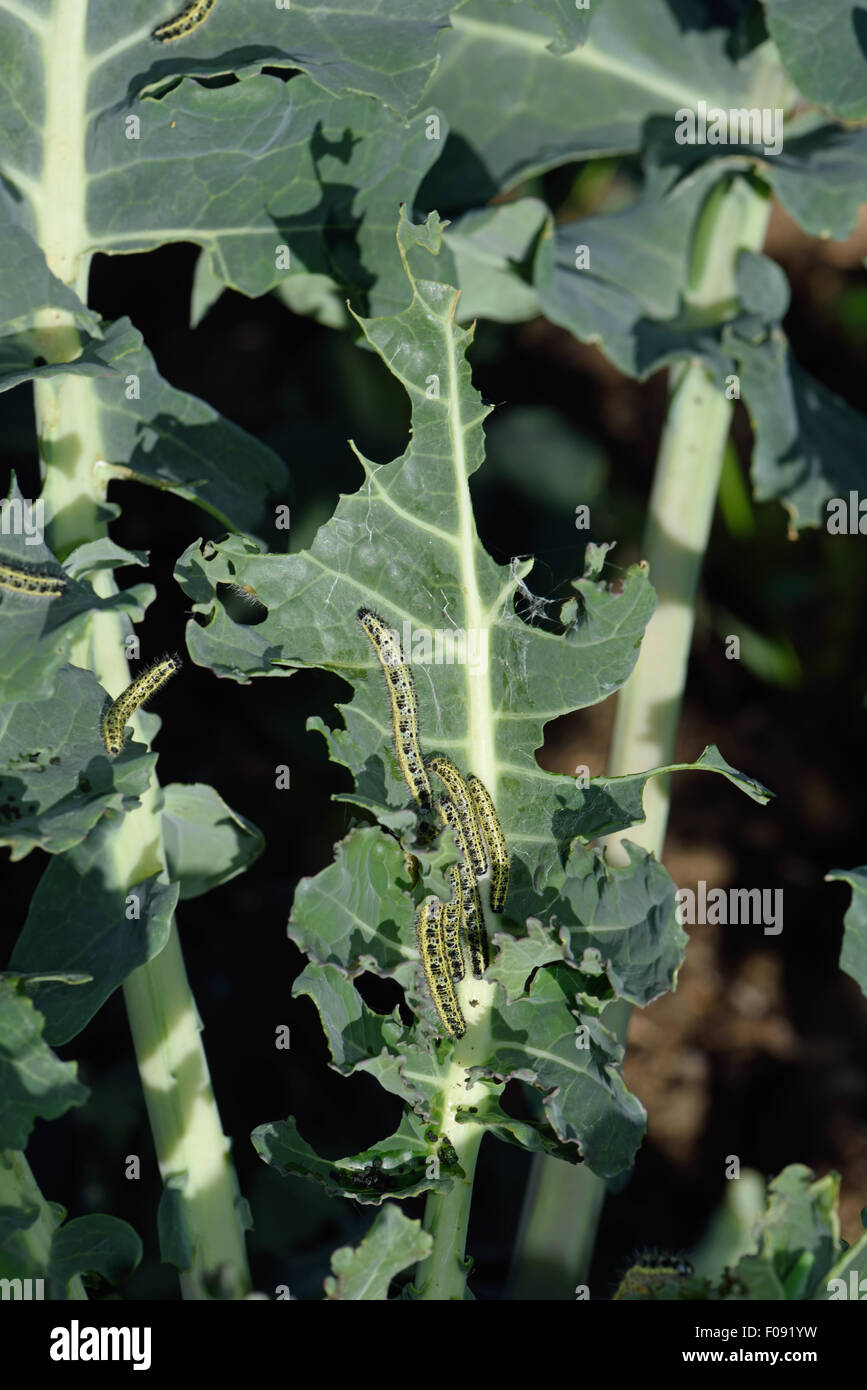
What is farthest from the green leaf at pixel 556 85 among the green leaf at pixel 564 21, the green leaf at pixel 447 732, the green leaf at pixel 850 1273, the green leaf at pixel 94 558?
the green leaf at pixel 850 1273

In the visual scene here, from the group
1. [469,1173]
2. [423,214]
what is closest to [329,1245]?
[469,1173]

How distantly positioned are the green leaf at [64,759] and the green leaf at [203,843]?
298mm

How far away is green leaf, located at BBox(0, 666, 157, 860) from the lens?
1996mm

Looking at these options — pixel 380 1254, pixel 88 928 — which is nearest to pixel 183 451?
pixel 88 928

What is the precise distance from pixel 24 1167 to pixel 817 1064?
2.54 m

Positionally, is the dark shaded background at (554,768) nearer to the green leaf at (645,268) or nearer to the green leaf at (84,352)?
the green leaf at (645,268)

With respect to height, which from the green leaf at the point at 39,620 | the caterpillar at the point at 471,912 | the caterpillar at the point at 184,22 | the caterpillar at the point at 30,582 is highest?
the caterpillar at the point at 184,22

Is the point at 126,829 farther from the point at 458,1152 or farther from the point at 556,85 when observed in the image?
the point at 556,85

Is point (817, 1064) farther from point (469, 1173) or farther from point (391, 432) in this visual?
point (391, 432)

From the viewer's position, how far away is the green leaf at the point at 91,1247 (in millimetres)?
2049

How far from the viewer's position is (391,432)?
3.71 m

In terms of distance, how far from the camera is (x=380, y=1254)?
1858mm

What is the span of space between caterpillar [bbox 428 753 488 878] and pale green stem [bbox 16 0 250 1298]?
564mm

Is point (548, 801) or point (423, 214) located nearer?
point (548, 801)
